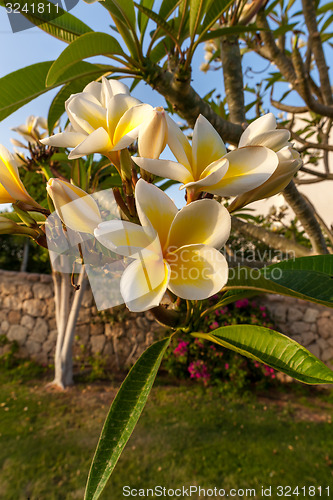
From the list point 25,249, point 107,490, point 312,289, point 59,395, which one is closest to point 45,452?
point 107,490

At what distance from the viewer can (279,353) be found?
0.39m

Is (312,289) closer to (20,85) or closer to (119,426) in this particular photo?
(119,426)

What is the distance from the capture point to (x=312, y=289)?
38 cm

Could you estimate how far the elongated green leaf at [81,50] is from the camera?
0.59 meters

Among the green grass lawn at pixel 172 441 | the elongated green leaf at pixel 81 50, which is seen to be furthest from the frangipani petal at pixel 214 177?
the green grass lawn at pixel 172 441

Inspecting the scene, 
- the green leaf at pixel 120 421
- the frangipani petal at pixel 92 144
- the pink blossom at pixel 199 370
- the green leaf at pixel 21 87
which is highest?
the green leaf at pixel 21 87

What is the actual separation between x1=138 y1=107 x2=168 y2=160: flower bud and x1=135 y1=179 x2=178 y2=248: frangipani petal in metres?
0.06

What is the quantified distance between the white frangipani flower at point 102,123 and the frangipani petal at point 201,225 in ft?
0.35

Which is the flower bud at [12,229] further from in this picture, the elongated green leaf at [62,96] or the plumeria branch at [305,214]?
the plumeria branch at [305,214]

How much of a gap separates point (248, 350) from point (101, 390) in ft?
12.5

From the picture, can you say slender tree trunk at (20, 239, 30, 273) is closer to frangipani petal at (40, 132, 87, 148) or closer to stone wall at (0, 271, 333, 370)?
stone wall at (0, 271, 333, 370)

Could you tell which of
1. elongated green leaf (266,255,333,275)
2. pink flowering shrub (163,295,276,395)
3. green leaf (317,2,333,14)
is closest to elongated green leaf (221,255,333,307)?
elongated green leaf (266,255,333,275)

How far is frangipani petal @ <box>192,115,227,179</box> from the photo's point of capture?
1.16 ft

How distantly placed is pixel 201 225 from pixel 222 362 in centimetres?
416
